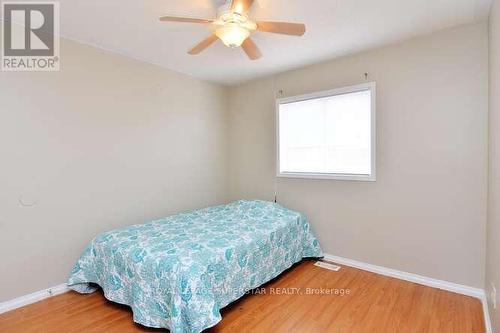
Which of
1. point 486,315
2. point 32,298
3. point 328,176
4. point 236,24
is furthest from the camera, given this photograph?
point 328,176

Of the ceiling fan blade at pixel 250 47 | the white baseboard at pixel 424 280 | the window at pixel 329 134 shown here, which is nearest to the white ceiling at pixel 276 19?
the ceiling fan blade at pixel 250 47

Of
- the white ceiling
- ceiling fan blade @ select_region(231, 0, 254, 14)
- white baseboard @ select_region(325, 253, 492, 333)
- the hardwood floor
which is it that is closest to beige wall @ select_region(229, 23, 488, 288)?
white baseboard @ select_region(325, 253, 492, 333)

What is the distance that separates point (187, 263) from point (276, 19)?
2038 millimetres

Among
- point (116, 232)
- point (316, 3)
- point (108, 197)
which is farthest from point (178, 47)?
point (116, 232)

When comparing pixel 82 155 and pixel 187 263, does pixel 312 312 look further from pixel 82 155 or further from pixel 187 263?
pixel 82 155

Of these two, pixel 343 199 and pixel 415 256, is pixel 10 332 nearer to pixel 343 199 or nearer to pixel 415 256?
pixel 343 199

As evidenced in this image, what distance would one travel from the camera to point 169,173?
11.2 feet

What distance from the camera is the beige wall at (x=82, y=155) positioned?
2248 mm

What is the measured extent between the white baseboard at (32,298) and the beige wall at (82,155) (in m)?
0.05

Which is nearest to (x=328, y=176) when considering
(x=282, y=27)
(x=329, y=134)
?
(x=329, y=134)

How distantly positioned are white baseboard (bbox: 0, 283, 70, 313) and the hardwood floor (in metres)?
0.06

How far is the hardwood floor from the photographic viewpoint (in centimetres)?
196

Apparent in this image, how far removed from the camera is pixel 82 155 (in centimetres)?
262

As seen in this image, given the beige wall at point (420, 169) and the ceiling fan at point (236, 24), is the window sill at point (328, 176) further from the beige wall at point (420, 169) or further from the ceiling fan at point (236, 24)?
the ceiling fan at point (236, 24)
